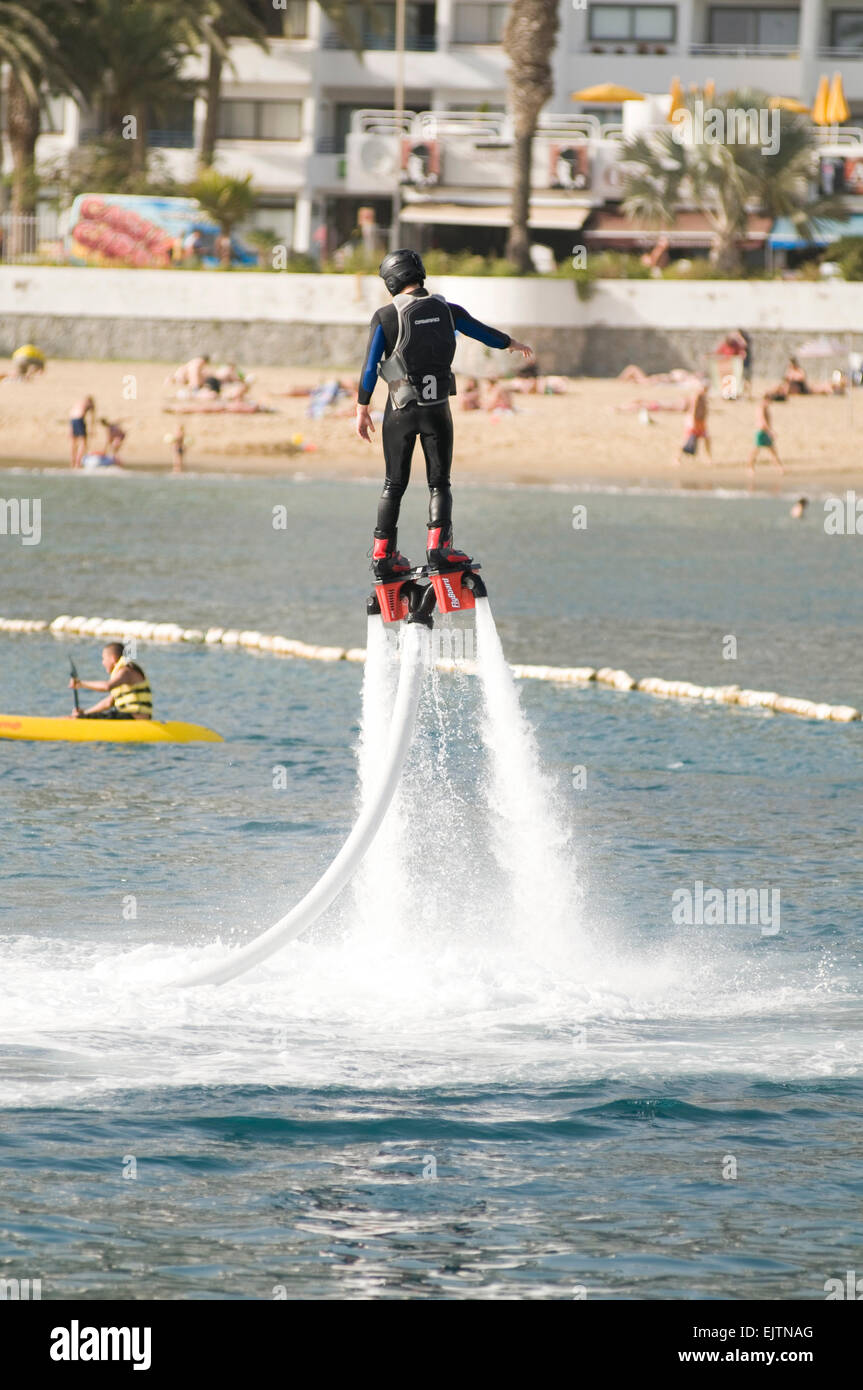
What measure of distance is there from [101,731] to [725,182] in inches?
2028

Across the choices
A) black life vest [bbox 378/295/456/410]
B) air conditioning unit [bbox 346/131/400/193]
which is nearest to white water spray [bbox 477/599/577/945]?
black life vest [bbox 378/295/456/410]

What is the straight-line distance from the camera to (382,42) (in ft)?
294

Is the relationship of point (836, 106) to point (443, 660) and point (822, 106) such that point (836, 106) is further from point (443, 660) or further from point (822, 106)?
point (443, 660)

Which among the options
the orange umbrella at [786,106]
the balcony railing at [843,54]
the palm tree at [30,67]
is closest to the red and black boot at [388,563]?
the palm tree at [30,67]

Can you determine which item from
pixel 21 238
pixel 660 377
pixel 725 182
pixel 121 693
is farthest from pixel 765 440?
pixel 121 693

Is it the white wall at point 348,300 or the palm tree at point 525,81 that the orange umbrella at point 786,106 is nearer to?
the white wall at point 348,300

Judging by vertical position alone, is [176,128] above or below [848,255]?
above

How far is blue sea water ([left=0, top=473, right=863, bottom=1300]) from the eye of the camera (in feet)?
39.0

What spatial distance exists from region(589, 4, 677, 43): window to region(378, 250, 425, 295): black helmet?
8104 centimetres

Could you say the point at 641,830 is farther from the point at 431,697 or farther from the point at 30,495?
the point at 30,495

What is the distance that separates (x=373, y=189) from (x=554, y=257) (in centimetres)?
1048

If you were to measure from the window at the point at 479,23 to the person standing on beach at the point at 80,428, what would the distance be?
40332 mm

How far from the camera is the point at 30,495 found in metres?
52.0

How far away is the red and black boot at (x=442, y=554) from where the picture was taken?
44.8 ft
